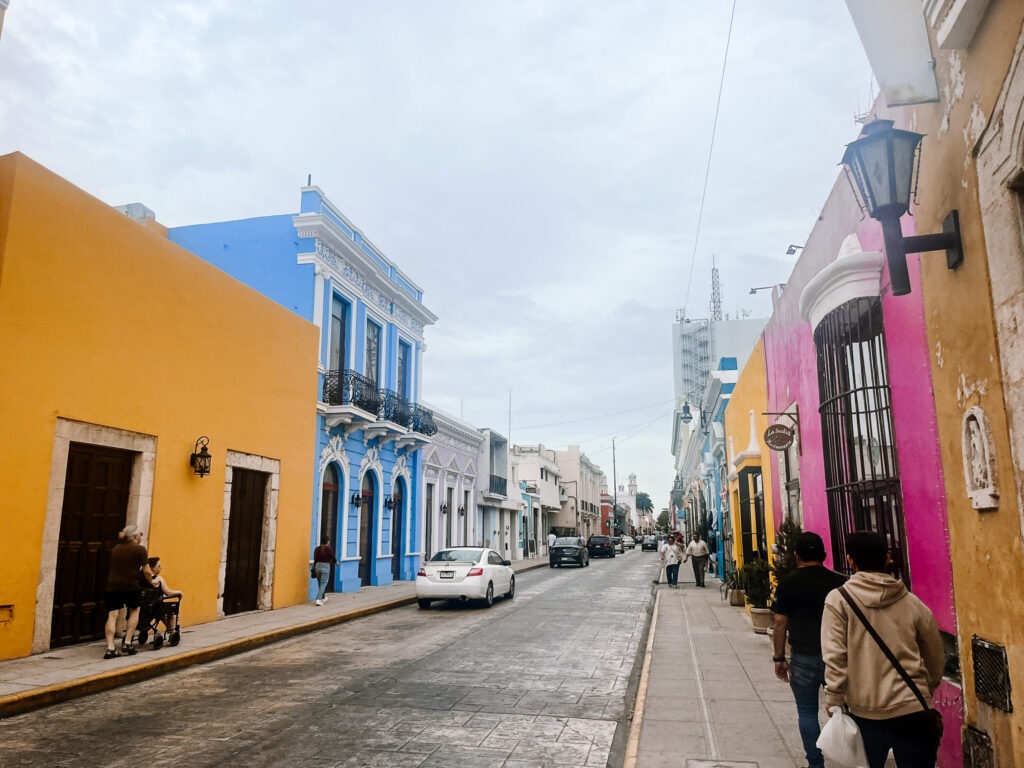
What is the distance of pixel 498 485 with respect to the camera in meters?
34.8

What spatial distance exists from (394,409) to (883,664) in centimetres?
1805

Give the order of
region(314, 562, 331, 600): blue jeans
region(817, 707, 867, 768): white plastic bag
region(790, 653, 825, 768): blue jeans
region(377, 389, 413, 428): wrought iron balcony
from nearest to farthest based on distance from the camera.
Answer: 1. region(817, 707, 867, 768): white plastic bag
2. region(790, 653, 825, 768): blue jeans
3. region(314, 562, 331, 600): blue jeans
4. region(377, 389, 413, 428): wrought iron balcony

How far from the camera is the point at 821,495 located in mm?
8688

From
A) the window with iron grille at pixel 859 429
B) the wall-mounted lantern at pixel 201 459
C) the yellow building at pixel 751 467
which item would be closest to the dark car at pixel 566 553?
the yellow building at pixel 751 467

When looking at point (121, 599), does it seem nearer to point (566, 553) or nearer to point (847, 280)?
point (847, 280)

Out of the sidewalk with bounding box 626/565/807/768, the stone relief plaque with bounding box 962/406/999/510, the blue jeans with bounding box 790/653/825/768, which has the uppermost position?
the stone relief plaque with bounding box 962/406/999/510

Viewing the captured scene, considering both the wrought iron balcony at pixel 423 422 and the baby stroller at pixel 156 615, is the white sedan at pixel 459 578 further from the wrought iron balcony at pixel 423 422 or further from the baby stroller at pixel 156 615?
the wrought iron balcony at pixel 423 422

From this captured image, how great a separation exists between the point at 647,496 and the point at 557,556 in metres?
122

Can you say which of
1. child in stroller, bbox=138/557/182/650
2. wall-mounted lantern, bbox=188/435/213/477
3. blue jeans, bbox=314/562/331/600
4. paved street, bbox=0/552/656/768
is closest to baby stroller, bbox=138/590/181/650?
child in stroller, bbox=138/557/182/650

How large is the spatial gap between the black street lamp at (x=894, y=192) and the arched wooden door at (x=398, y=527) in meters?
19.1

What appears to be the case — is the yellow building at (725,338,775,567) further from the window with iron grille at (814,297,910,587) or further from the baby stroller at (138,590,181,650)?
the baby stroller at (138,590,181,650)

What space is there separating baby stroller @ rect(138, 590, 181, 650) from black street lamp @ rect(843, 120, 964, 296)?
30.6ft

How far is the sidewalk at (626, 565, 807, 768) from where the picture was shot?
17.4 feet

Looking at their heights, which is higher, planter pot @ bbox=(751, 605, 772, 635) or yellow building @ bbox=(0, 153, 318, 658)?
yellow building @ bbox=(0, 153, 318, 658)
